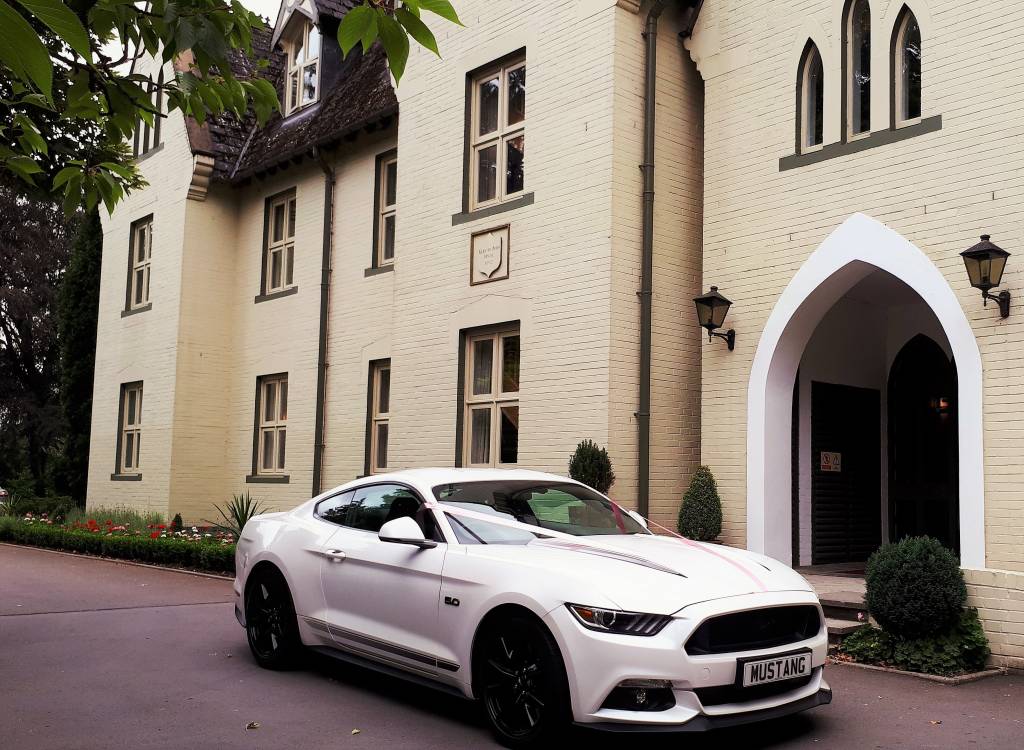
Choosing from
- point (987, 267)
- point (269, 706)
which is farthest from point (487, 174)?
point (269, 706)

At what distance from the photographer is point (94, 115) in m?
5.61

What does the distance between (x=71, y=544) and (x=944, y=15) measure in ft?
48.4

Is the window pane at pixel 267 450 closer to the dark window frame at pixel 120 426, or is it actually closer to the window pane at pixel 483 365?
the dark window frame at pixel 120 426

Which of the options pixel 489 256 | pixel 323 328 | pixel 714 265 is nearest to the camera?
pixel 714 265

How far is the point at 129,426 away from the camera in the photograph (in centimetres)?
2075

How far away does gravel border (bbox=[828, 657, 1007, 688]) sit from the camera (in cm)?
768

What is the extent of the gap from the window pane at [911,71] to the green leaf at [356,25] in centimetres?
755

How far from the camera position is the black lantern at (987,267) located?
8539mm

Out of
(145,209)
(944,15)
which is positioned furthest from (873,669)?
(145,209)

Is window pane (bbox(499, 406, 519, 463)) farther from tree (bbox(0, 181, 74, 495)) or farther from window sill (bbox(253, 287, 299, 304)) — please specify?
tree (bbox(0, 181, 74, 495))

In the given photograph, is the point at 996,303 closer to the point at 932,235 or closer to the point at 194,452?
the point at 932,235

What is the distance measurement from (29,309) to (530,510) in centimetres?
3274

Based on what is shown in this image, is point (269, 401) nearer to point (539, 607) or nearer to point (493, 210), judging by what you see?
point (493, 210)

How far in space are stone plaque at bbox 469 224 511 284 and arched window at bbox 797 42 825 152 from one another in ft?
12.2
